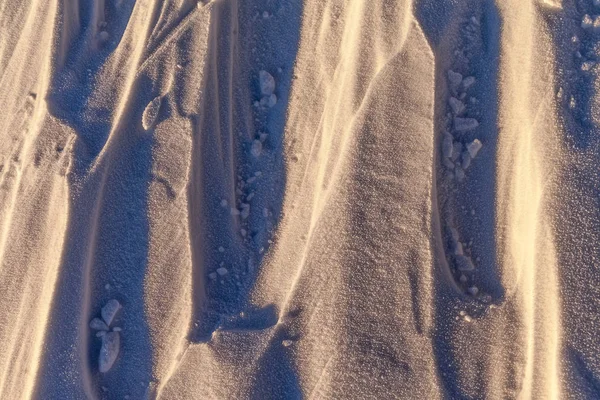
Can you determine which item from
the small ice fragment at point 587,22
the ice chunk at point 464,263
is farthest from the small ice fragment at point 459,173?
the small ice fragment at point 587,22

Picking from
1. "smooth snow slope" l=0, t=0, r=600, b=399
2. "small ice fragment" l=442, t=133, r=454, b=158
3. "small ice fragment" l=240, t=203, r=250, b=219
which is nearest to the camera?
"smooth snow slope" l=0, t=0, r=600, b=399

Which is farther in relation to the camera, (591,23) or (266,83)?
(266,83)

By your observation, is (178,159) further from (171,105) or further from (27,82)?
(27,82)

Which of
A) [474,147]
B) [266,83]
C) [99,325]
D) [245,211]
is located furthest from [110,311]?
[474,147]

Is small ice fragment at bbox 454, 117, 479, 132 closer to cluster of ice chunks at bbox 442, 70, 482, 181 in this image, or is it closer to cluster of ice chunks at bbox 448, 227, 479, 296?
cluster of ice chunks at bbox 442, 70, 482, 181

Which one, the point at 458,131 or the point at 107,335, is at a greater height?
the point at 458,131

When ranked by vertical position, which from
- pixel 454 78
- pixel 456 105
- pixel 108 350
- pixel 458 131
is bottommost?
pixel 108 350

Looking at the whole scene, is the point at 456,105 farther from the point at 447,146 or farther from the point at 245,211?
the point at 245,211

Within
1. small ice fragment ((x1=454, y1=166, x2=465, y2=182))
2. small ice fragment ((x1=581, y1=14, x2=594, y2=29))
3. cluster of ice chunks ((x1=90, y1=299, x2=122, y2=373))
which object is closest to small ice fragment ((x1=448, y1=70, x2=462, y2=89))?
small ice fragment ((x1=454, y1=166, x2=465, y2=182))
